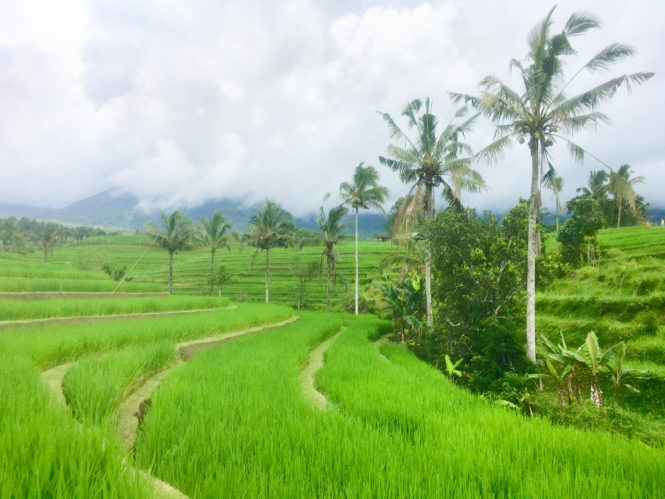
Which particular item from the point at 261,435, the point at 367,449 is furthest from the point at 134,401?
the point at 367,449

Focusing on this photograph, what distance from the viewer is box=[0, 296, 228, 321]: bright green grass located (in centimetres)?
746

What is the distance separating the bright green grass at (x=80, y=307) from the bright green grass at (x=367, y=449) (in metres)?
5.74

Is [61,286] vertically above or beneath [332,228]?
beneath

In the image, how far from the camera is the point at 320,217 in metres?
27.1

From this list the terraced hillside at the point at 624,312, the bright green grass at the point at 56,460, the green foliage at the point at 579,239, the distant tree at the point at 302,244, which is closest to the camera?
the bright green grass at the point at 56,460

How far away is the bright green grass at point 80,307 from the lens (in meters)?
7.46

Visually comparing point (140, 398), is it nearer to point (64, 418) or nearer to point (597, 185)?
point (64, 418)

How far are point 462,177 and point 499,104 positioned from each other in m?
3.96

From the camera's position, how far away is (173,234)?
99.2 feet

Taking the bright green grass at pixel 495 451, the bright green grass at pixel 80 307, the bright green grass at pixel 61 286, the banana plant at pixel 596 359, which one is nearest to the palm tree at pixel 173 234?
the bright green grass at pixel 61 286

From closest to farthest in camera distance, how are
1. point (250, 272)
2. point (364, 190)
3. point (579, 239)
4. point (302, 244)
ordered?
point (579, 239) < point (364, 190) < point (302, 244) < point (250, 272)

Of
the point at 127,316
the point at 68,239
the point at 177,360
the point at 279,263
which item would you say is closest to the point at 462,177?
the point at 177,360

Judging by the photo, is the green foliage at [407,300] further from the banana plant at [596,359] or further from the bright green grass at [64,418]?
the bright green grass at [64,418]

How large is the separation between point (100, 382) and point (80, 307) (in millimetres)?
6623
